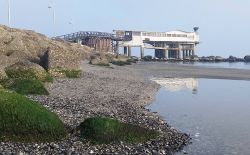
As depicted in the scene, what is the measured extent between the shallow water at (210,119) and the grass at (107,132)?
1.85 meters

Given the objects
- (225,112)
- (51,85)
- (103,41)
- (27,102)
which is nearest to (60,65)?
(51,85)

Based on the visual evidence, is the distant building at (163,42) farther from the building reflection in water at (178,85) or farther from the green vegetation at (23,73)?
the green vegetation at (23,73)

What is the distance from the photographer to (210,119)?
2356cm

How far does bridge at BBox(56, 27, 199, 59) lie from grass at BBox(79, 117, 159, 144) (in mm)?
141083

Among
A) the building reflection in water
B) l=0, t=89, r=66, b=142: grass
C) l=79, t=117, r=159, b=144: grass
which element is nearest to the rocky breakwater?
the building reflection in water

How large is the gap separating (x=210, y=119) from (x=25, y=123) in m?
12.4

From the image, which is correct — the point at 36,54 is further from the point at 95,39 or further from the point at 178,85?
the point at 95,39

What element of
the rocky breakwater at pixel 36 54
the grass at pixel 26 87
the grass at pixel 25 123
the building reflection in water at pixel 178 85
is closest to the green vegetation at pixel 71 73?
the rocky breakwater at pixel 36 54

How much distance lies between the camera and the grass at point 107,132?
46.9 ft

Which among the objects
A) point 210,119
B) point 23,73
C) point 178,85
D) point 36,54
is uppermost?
point 36,54

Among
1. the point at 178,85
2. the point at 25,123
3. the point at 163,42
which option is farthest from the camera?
the point at 163,42

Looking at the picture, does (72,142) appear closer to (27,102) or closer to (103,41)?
(27,102)

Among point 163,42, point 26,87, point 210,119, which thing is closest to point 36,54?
point 26,87

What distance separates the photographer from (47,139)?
44.9 feet
